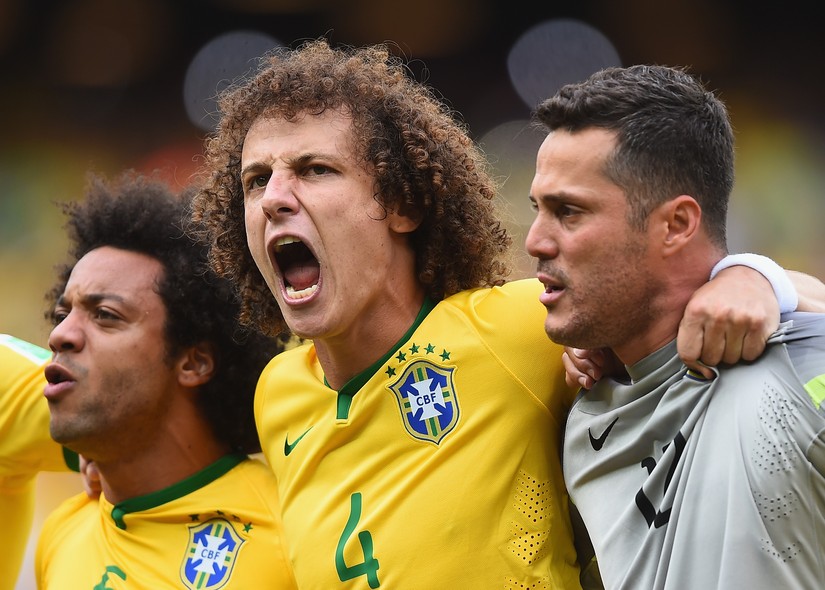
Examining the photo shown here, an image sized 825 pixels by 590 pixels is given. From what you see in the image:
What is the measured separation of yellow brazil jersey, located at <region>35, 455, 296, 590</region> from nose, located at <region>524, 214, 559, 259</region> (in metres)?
1.48

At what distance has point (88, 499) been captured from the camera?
4105 millimetres

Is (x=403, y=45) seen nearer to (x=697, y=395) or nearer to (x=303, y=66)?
(x=303, y=66)

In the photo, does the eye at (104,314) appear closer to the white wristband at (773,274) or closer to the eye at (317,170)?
the eye at (317,170)

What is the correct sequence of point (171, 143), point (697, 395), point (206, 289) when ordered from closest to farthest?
point (697, 395) < point (206, 289) < point (171, 143)

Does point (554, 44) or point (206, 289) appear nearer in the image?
point (206, 289)

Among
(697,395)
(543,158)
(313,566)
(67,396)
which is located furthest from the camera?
(67,396)

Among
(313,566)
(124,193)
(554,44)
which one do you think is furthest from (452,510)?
(554,44)

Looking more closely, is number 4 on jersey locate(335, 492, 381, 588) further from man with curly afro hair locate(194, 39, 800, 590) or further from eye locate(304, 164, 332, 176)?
eye locate(304, 164, 332, 176)

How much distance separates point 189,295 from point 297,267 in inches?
37.0

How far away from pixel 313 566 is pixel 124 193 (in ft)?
6.55

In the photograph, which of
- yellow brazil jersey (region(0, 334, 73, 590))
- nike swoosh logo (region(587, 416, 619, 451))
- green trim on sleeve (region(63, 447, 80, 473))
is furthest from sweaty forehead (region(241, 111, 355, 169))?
green trim on sleeve (region(63, 447, 80, 473))

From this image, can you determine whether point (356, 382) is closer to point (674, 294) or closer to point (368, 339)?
point (368, 339)

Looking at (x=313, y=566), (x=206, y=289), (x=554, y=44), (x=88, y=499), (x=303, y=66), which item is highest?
(x=554, y=44)

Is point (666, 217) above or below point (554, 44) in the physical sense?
below
